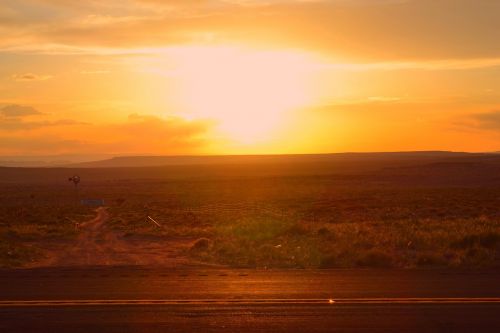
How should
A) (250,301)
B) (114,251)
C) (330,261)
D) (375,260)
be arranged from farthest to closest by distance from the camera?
(114,251)
(330,261)
(375,260)
(250,301)

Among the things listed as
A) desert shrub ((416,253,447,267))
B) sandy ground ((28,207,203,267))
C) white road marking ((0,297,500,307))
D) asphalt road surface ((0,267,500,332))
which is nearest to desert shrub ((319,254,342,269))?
asphalt road surface ((0,267,500,332))

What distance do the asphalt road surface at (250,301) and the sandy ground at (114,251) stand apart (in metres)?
2.99

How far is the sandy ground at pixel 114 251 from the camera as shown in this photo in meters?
16.7

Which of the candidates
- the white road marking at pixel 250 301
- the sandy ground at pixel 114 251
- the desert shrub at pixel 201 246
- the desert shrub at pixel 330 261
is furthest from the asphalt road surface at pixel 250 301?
the desert shrub at pixel 201 246

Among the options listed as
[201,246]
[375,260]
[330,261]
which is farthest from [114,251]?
[375,260]

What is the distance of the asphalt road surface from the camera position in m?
8.57

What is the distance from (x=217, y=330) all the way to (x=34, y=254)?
38.2ft

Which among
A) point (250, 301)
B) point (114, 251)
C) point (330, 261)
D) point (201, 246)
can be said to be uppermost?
point (250, 301)

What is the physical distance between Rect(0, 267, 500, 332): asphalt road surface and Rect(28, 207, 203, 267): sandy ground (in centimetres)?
299

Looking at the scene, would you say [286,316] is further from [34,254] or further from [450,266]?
[34,254]

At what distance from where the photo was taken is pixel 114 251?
19547mm

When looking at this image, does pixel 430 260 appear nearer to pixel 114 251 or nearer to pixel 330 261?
pixel 330 261

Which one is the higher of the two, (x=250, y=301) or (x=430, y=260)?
(x=250, y=301)

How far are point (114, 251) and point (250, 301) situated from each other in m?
10.5
